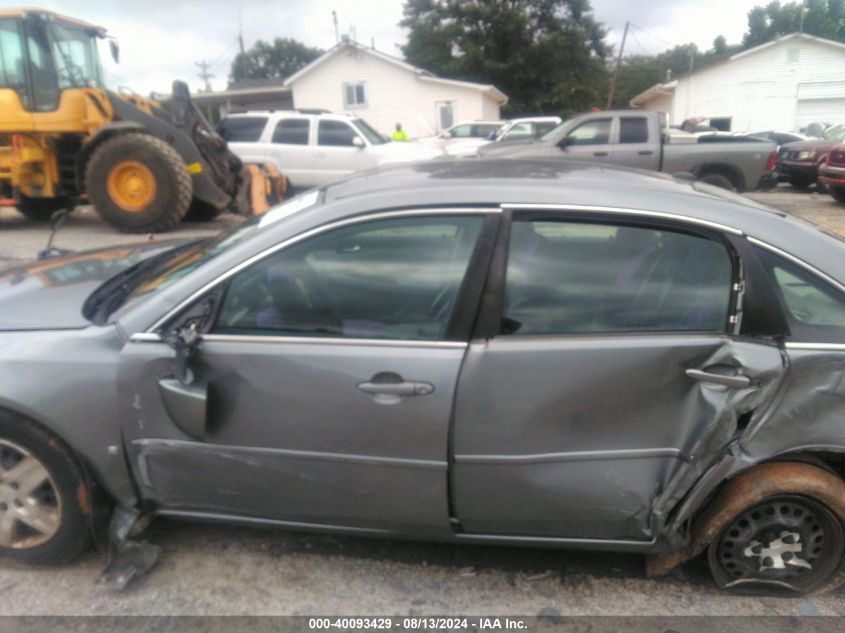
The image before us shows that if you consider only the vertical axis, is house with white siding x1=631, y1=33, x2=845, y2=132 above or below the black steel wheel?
above

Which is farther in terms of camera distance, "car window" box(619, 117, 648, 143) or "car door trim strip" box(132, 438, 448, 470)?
Answer: "car window" box(619, 117, 648, 143)

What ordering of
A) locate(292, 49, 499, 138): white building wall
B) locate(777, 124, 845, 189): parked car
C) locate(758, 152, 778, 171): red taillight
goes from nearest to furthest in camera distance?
locate(758, 152, 778, 171): red taillight → locate(777, 124, 845, 189): parked car → locate(292, 49, 499, 138): white building wall

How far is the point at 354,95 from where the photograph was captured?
29.8 m

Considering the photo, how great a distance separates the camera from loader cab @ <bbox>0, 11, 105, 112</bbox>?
8.93m

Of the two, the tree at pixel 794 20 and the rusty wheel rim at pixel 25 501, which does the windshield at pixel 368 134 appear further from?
the tree at pixel 794 20

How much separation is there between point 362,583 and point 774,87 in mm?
33985

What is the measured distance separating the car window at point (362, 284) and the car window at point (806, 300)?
40.5 inches

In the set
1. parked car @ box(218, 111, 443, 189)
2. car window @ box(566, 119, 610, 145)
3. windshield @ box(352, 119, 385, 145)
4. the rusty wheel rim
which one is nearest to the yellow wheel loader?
parked car @ box(218, 111, 443, 189)

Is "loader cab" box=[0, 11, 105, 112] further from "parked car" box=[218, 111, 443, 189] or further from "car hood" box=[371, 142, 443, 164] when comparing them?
"car hood" box=[371, 142, 443, 164]

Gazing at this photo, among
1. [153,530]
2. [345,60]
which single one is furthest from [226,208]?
[345,60]

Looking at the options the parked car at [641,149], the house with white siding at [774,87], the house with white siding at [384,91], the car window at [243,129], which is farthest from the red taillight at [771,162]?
the house with white siding at [384,91]

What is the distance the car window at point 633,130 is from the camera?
1144 cm

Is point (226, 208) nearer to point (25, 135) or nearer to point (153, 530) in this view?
point (25, 135)

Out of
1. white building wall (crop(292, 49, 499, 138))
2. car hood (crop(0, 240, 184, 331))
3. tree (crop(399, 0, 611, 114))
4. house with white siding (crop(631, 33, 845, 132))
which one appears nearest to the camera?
car hood (crop(0, 240, 184, 331))
